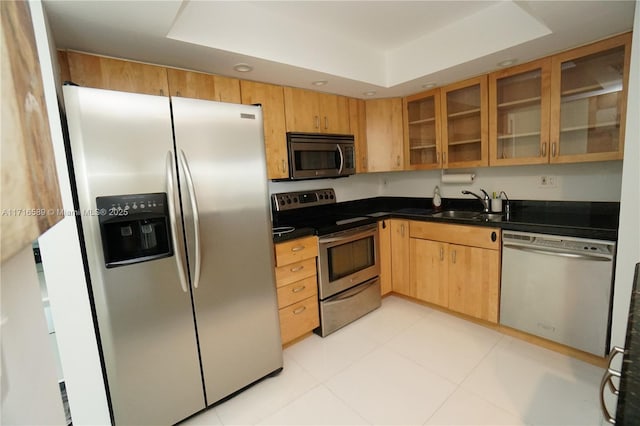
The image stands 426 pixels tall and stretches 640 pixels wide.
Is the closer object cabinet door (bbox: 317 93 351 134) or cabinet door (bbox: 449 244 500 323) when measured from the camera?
cabinet door (bbox: 449 244 500 323)

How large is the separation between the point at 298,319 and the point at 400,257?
4.10ft

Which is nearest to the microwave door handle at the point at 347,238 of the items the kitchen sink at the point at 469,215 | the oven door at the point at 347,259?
the oven door at the point at 347,259

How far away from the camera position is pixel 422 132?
3.00 m

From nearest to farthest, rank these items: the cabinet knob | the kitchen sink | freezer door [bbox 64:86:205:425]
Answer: freezer door [bbox 64:86:205:425]
the cabinet knob
the kitchen sink

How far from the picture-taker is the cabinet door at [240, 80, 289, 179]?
7.48 feet

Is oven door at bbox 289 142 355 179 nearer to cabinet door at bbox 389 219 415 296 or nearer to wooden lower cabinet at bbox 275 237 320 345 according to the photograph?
wooden lower cabinet at bbox 275 237 320 345

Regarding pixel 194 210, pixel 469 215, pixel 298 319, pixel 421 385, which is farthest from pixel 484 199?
pixel 194 210

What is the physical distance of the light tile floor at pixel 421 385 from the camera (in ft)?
5.26

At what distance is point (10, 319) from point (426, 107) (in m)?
3.20

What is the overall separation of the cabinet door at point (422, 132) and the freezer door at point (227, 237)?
1.84 metres

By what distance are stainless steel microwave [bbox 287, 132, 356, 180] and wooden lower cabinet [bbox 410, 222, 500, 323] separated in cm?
92

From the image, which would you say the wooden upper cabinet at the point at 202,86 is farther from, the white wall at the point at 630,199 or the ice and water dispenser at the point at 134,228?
the white wall at the point at 630,199

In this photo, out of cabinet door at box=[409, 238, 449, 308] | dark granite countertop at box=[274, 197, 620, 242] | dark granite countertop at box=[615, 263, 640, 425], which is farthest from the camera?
cabinet door at box=[409, 238, 449, 308]

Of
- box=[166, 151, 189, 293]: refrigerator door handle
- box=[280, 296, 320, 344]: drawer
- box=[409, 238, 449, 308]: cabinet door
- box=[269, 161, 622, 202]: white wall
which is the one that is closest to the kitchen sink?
box=[269, 161, 622, 202]: white wall
